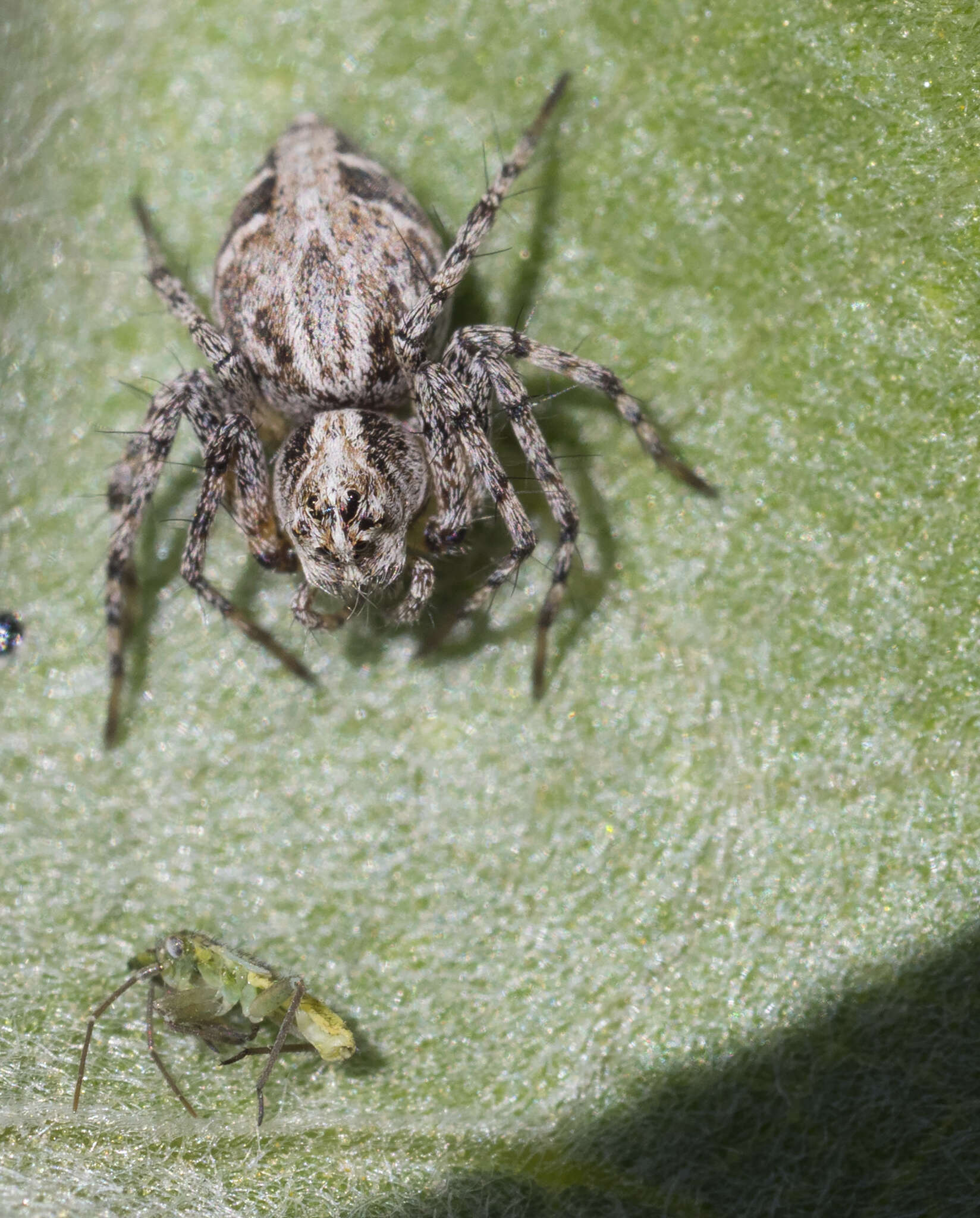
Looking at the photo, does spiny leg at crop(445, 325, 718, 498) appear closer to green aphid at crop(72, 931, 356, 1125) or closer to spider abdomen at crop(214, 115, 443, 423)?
spider abdomen at crop(214, 115, 443, 423)

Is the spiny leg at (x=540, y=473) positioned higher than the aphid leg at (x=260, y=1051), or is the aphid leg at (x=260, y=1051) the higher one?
the spiny leg at (x=540, y=473)

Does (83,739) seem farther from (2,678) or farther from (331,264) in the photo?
(331,264)

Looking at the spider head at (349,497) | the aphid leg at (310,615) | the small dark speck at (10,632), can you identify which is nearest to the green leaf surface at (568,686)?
the small dark speck at (10,632)

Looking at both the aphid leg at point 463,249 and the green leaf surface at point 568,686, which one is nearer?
the green leaf surface at point 568,686

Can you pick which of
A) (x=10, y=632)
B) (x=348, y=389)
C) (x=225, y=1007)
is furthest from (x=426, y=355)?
(x=225, y=1007)

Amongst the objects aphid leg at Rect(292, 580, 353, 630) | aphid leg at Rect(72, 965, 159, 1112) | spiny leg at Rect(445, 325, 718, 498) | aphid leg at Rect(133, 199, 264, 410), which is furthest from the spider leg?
aphid leg at Rect(72, 965, 159, 1112)

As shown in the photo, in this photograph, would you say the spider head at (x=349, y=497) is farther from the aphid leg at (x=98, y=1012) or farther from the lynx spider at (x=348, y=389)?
the aphid leg at (x=98, y=1012)
